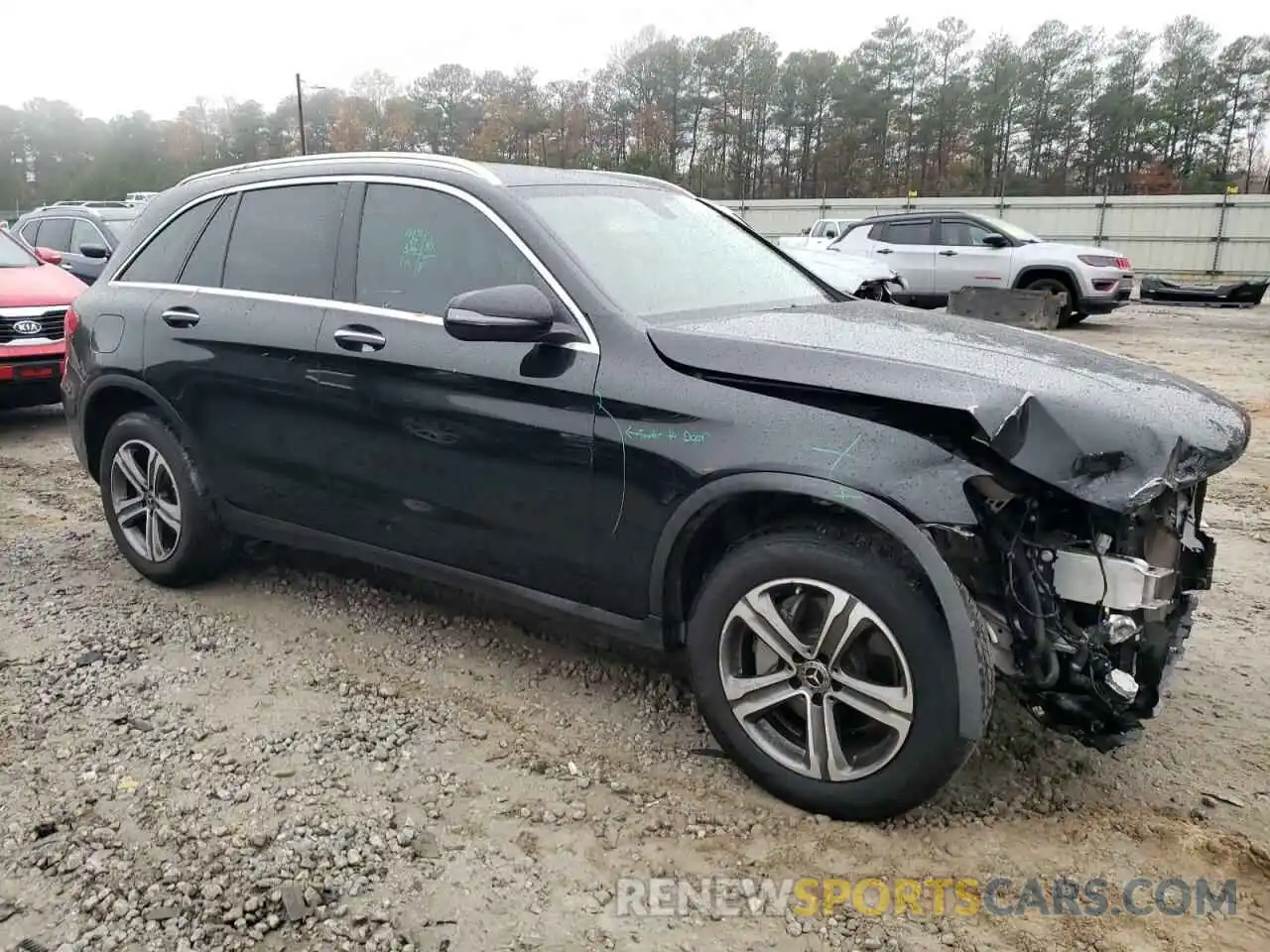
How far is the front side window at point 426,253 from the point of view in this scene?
127 inches

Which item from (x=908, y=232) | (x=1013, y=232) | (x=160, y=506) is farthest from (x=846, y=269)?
(x=160, y=506)

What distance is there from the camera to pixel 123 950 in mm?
2211

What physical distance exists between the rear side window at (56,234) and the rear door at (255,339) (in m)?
9.94

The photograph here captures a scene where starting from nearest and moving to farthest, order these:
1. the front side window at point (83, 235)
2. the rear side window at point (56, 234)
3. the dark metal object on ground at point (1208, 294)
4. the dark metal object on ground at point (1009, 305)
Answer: the front side window at point (83, 235) < the rear side window at point (56, 234) < the dark metal object on ground at point (1009, 305) < the dark metal object on ground at point (1208, 294)

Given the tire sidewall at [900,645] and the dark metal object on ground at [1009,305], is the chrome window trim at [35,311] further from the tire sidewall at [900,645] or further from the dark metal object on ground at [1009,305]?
the dark metal object on ground at [1009,305]

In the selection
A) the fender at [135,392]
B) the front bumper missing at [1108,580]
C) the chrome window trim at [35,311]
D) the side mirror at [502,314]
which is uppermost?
the side mirror at [502,314]

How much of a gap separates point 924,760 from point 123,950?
6.42ft

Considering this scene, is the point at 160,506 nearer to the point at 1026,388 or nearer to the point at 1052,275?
the point at 1026,388

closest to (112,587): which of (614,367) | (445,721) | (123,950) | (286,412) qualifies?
(286,412)

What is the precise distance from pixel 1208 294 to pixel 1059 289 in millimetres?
4761

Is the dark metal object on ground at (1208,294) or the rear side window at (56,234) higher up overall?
the rear side window at (56,234)

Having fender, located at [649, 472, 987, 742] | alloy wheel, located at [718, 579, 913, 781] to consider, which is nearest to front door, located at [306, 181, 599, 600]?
alloy wheel, located at [718, 579, 913, 781]

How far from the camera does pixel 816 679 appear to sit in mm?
2625

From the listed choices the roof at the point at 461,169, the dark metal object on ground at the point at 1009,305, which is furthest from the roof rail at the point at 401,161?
the dark metal object on ground at the point at 1009,305
